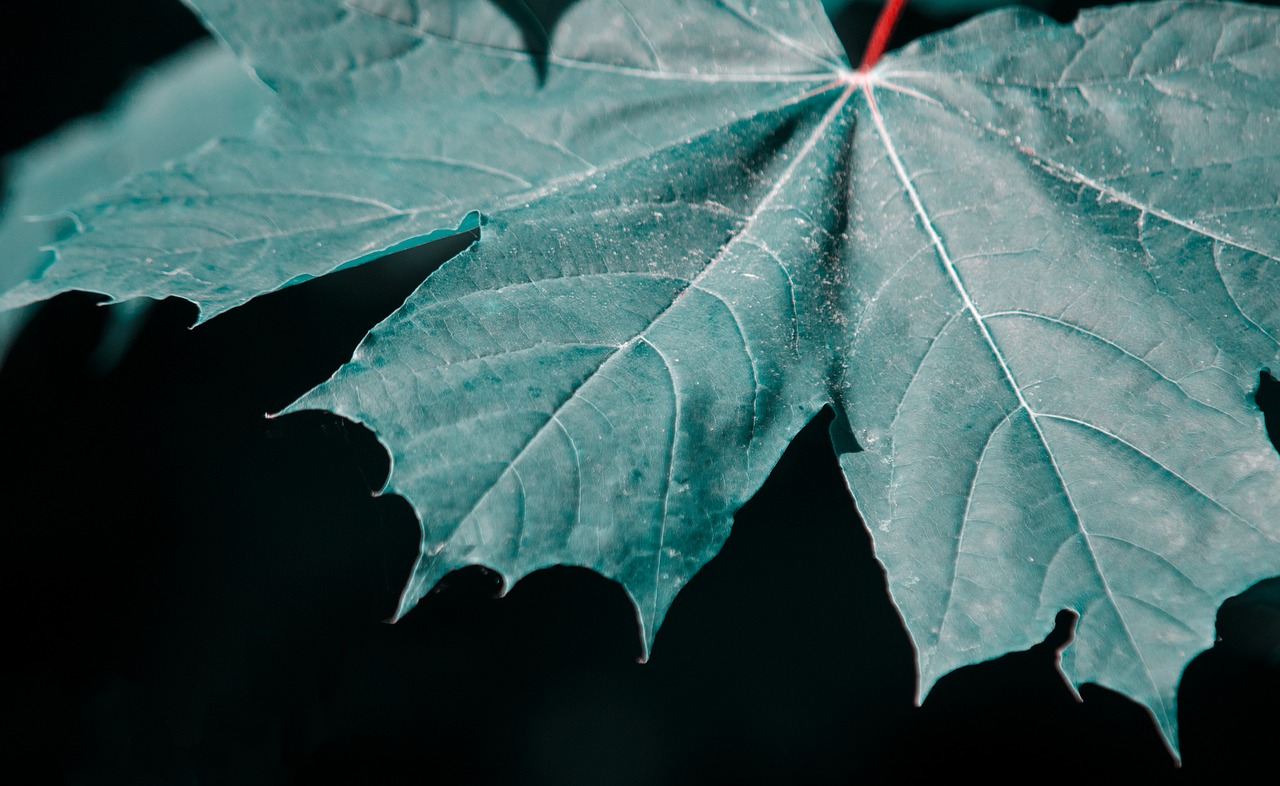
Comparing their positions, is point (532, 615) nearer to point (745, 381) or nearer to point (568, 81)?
point (745, 381)

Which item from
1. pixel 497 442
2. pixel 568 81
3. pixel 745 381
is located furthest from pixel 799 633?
pixel 568 81

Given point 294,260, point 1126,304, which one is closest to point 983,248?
point 1126,304

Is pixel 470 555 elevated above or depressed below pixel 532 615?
above

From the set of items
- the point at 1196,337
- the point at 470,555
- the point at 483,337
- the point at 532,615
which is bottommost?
the point at 532,615

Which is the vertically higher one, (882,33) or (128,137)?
(882,33)

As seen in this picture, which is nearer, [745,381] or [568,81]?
[745,381]

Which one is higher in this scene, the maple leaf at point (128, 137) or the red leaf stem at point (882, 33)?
the red leaf stem at point (882, 33)

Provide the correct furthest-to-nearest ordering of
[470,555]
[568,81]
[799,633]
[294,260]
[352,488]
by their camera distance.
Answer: [799,633] < [352,488] < [568,81] < [294,260] < [470,555]

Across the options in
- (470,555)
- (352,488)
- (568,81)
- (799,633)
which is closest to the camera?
(470,555)

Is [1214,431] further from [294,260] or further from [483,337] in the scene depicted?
[294,260]

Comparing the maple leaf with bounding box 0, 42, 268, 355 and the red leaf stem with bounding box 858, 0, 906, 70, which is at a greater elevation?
the red leaf stem with bounding box 858, 0, 906, 70
